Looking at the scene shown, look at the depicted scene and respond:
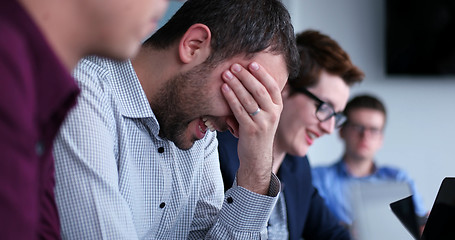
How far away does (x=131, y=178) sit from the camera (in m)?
1.08

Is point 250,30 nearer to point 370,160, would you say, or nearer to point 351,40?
point 370,160

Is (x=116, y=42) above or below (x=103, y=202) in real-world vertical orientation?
above

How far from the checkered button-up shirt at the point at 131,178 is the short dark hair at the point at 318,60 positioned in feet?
1.66

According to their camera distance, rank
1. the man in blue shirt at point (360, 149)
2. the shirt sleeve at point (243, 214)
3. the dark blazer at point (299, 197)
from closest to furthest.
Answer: the shirt sleeve at point (243, 214) → the dark blazer at point (299, 197) → the man in blue shirt at point (360, 149)

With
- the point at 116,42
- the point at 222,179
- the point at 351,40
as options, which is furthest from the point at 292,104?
the point at 351,40

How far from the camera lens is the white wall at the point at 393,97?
147 inches

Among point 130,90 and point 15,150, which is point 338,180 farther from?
point 15,150

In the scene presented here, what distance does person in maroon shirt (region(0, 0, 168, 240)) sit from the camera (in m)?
0.48

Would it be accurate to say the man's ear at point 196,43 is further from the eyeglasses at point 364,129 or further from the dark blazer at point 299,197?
the eyeglasses at point 364,129

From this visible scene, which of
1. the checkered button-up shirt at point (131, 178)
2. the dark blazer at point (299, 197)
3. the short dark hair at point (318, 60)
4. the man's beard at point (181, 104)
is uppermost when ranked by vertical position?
the short dark hair at point (318, 60)

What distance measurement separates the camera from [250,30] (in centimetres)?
109

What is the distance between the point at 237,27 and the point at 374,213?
0.45 meters

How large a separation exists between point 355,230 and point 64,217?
467 mm

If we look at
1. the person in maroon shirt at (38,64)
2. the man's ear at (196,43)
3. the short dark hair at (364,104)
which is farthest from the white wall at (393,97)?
the person in maroon shirt at (38,64)
